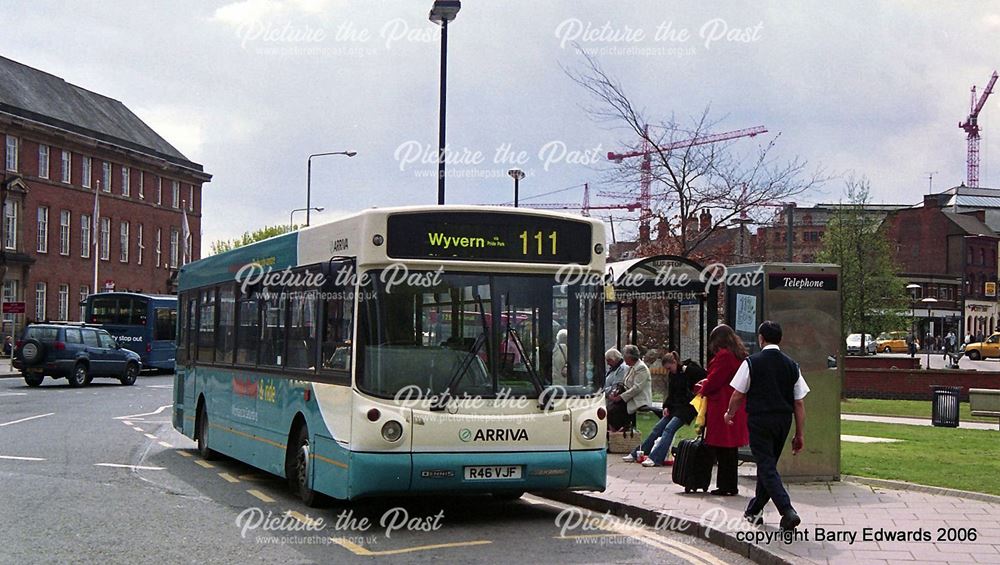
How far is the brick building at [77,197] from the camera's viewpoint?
66.1m

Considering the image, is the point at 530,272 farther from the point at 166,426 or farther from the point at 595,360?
the point at 166,426

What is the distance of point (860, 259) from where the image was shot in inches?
1996

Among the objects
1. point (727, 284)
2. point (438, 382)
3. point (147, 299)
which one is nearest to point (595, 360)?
point (438, 382)

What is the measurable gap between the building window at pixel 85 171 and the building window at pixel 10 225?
728cm

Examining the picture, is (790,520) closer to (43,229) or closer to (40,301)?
(40,301)

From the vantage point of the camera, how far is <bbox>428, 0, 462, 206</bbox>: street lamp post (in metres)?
20.7

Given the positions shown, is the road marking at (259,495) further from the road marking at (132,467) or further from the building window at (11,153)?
the building window at (11,153)

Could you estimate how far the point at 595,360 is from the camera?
11.1 m

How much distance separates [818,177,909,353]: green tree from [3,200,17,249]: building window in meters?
43.4

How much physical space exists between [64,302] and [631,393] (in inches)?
2414

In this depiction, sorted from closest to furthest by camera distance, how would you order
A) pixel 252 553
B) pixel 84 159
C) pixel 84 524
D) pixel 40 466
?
1. pixel 252 553
2. pixel 84 524
3. pixel 40 466
4. pixel 84 159

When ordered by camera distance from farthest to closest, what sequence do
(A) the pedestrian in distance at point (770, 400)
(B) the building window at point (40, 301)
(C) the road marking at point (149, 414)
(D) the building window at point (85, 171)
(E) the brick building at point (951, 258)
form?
(E) the brick building at point (951, 258)
(D) the building window at point (85, 171)
(B) the building window at point (40, 301)
(C) the road marking at point (149, 414)
(A) the pedestrian in distance at point (770, 400)

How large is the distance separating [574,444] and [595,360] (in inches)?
32.4

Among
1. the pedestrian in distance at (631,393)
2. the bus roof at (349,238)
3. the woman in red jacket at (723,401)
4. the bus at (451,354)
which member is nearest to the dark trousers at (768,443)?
the bus at (451,354)
